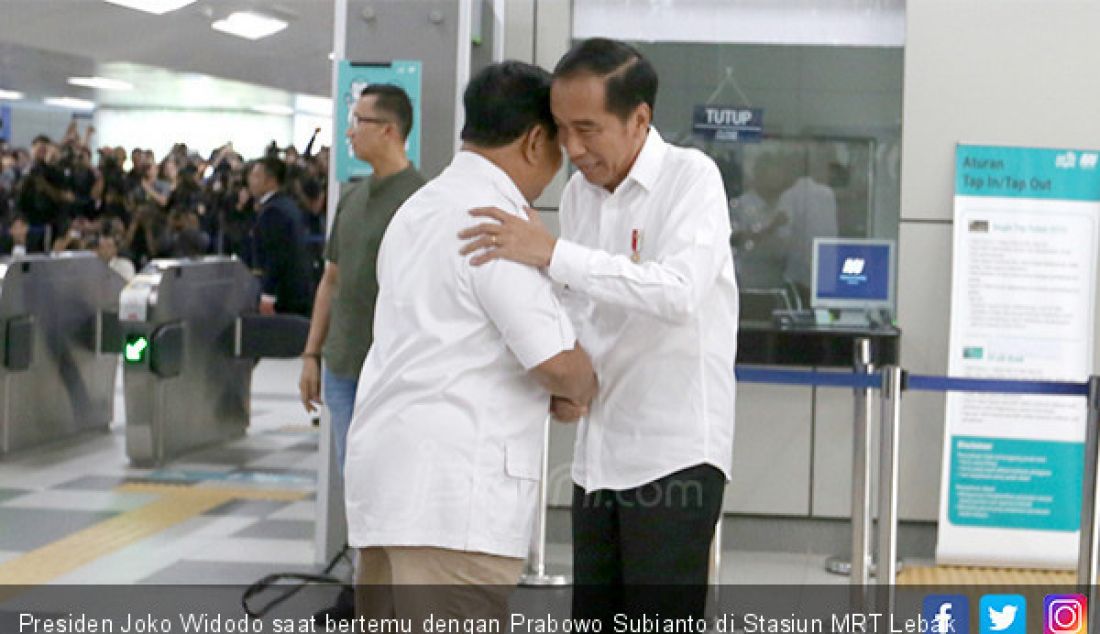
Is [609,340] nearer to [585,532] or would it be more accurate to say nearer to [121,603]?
[585,532]

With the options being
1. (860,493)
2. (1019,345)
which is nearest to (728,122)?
(1019,345)

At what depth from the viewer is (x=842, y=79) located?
5.97 m

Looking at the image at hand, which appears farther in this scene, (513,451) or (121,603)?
(121,603)

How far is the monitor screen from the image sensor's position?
5902mm

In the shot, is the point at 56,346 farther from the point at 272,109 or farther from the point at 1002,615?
the point at 1002,615

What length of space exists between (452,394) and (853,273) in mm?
3994

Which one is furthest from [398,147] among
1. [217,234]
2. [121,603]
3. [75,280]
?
[217,234]

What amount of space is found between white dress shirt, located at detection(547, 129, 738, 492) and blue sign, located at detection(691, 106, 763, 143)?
3.50 metres

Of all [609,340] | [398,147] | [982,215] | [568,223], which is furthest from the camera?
[982,215]

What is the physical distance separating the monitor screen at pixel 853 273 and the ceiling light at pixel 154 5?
6026 mm

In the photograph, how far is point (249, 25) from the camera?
11.1m

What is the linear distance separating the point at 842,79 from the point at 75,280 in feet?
14.9

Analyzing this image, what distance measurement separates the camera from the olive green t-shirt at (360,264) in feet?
14.5

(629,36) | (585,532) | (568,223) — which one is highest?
(629,36)
